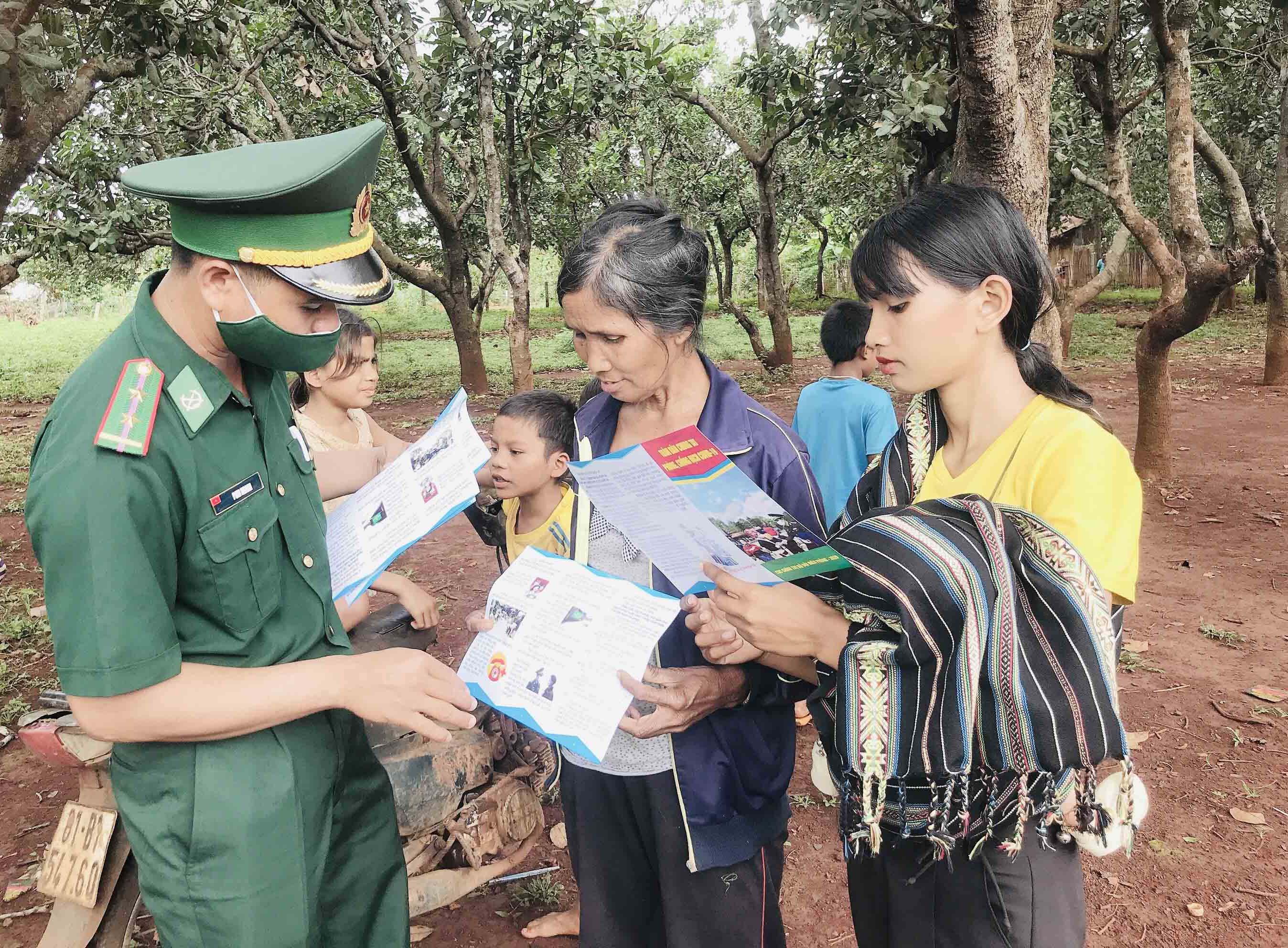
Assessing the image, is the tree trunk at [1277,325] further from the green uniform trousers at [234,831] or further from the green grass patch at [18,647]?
the green grass patch at [18,647]

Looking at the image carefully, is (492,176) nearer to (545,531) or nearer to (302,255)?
(545,531)

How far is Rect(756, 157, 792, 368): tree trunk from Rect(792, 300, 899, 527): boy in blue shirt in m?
7.76

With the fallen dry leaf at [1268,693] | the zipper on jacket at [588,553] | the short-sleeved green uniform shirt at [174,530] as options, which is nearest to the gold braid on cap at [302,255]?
the short-sleeved green uniform shirt at [174,530]

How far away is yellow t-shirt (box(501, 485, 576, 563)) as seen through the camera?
7.64 ft

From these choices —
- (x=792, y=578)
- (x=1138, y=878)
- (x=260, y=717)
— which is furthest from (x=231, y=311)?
(x=1138, y=878)

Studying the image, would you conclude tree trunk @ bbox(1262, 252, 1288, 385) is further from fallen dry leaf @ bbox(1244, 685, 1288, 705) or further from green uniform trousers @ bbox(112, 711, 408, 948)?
green uniform trousers @ bbox(112, 711, 408, 948)

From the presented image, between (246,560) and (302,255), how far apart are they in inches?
21.1

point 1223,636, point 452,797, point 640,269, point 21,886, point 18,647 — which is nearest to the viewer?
point 640,269

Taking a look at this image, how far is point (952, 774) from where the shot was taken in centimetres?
125

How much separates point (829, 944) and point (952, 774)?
5.40ft

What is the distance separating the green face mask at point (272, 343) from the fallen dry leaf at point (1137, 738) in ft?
11.2

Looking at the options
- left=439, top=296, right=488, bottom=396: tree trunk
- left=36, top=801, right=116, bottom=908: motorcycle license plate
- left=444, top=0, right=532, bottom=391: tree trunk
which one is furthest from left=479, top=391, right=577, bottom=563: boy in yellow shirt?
left=439, top=296, right=488, bottom=396: tree trunk

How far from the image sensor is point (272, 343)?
1.43 m

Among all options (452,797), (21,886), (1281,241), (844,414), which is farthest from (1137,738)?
(1281,241)
